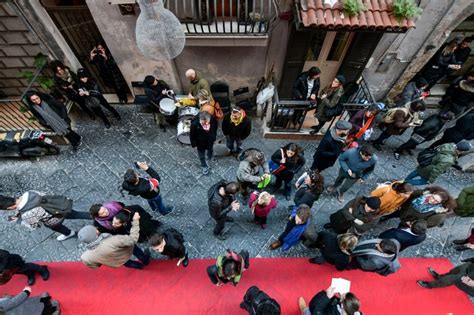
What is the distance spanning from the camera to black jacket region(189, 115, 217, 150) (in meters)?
5.41

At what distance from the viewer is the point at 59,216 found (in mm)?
4938

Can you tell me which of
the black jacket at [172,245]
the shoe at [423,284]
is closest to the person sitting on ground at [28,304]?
the black jacket at [172,245]

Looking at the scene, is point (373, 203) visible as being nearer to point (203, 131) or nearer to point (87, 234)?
point (203, 131)

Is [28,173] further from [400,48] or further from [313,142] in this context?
[400,48]

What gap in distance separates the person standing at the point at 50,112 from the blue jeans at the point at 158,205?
2.83 m

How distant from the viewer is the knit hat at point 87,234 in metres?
4.15

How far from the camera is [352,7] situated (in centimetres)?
487

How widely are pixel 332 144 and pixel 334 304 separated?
2.76 metres

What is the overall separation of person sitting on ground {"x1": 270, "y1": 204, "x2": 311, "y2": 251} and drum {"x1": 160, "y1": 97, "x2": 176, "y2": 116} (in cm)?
382

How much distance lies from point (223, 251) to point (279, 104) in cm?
345

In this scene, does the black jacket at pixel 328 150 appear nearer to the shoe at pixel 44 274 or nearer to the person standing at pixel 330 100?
the person standing at pixel 330 100

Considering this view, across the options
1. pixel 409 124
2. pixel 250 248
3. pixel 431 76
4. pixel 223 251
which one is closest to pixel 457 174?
pixel 409 124

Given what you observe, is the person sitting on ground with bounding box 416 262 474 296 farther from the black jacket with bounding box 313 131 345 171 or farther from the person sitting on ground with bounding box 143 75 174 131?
the person sitting on ground with bounding box 143 75 174 131

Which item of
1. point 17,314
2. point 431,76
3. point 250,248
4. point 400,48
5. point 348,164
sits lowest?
point 250,248
